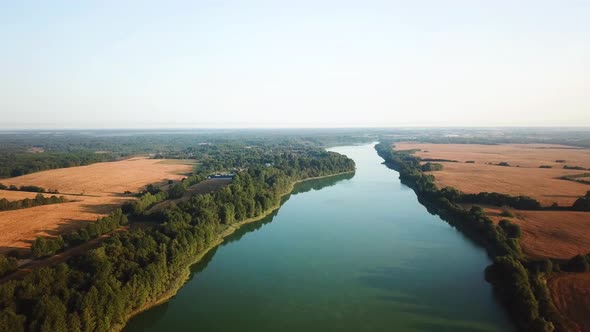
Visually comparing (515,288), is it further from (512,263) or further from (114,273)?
(114,273)

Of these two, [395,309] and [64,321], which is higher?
[64,321]

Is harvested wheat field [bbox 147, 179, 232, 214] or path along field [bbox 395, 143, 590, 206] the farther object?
path along field [bbox 395, 143, 590, 206]

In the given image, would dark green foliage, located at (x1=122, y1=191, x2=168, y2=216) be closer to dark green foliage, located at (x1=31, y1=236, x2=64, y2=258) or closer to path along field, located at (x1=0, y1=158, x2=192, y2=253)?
path along field, located at (x1=0, y1=158, x2=192, y2=253)

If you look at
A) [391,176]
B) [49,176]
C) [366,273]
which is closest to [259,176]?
[391,176]

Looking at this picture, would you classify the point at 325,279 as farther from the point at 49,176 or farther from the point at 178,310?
the point at 49,176

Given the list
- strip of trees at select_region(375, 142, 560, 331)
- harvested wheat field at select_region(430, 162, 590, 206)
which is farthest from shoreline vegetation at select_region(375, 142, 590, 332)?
harvested wheat field at select_region(430, 162, 590, 206)

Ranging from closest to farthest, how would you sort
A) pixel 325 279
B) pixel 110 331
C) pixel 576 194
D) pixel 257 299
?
pixel 110 331, pixel 257 299, pixel 325 279, pixel 576 194

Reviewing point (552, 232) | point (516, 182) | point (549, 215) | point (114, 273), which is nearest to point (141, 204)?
point (114, 273)
